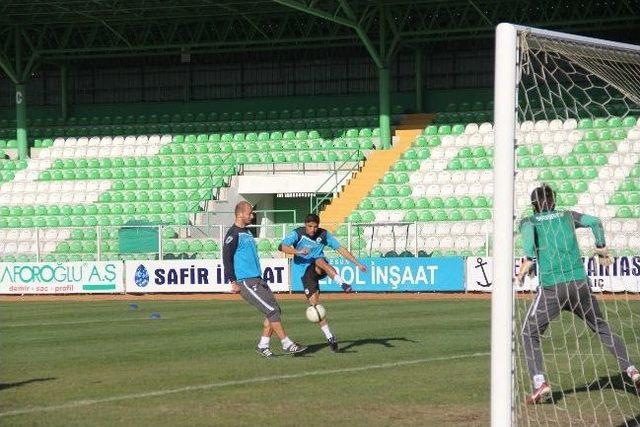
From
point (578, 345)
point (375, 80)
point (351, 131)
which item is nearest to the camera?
point (578, 345)

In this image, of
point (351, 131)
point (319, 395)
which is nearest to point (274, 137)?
point (351, 131)

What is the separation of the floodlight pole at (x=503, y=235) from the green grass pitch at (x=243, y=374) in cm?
252

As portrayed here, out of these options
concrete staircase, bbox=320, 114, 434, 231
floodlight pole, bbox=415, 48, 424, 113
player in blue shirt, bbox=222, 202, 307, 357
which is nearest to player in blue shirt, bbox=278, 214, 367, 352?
player in blue shirt, bbox=222, 202, 307, 357

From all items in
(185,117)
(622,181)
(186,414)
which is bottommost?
(186,414)

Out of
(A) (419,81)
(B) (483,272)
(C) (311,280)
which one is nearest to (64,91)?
(A) (419,81)

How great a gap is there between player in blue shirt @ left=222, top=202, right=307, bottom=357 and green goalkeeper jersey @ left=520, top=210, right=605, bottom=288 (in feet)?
15.9

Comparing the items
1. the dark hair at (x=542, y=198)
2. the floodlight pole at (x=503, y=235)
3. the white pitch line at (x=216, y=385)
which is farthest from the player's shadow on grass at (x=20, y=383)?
the floodlight pole at (x=503, y=235)

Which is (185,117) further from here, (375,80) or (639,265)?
(639,265)

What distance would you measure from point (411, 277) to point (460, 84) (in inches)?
597

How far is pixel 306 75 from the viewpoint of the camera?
165 feet

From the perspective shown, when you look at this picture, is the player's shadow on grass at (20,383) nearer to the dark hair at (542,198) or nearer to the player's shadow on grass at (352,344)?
the player's shadow on grass at (352,344)

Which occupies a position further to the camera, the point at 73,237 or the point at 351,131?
the point at 351,131

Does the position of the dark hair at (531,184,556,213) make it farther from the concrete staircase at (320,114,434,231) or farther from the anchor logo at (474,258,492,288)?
the concrete staircase at (320,114,434,231)

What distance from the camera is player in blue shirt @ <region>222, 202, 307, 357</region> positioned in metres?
16.3
